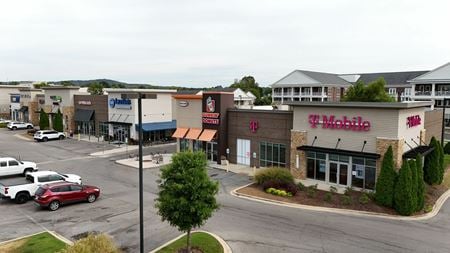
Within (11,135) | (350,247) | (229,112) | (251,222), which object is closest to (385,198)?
(350,247)

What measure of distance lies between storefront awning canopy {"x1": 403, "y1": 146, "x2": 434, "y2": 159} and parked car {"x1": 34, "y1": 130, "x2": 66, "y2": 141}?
46.0m

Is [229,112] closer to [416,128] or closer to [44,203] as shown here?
[416,128]

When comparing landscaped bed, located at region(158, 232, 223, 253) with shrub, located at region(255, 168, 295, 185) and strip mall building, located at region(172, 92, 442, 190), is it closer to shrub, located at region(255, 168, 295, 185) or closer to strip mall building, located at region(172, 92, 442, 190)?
shrub, located at region(255, 168, 295, 185)

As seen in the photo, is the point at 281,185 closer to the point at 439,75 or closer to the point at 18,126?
the point at 18,126

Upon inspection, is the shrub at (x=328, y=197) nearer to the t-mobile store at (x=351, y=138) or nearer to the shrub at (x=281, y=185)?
the shrub at (x=281, y=185)

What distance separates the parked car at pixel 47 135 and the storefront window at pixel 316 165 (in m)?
39.1

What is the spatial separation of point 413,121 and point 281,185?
Answer: 10782 mm

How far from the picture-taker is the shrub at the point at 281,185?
25.0m

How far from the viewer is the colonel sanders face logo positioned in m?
35.0

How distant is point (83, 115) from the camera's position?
5534cm

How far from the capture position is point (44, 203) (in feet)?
69.8

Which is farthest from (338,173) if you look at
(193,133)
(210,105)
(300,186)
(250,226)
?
(193,133)

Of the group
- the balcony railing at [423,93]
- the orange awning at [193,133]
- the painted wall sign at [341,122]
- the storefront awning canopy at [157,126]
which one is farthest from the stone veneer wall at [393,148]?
the balcony railing at [423,93]

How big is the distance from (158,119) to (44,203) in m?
29.4
